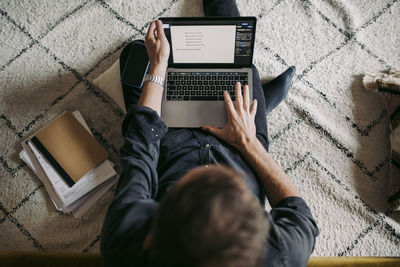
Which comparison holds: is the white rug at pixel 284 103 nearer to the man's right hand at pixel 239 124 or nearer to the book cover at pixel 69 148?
the book cover at pixel 69 148

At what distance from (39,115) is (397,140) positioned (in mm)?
1516

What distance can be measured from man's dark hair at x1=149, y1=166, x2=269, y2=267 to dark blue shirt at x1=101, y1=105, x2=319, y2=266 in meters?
0.16

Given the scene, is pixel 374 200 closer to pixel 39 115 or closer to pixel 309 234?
pixel 309 234

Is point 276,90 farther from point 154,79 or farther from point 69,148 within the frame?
point 69,148

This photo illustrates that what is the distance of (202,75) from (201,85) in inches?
1.5

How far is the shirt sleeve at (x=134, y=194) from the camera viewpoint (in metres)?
0.69

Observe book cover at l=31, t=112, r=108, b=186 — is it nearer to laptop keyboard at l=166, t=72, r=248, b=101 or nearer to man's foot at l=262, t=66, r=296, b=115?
laptop keyboard at l=166, t=72, r=248, b=101

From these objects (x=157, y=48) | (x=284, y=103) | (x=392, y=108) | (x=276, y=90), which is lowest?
(x=392, y=108)

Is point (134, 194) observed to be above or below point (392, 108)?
above

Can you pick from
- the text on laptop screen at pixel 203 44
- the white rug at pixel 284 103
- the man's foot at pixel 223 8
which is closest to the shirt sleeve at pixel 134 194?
the text on laptop screen at pixel 203 44

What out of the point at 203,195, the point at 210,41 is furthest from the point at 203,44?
the point at 203,195

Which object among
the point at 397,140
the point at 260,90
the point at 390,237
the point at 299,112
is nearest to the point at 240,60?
the point at 260,90

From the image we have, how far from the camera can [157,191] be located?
92 centimetres

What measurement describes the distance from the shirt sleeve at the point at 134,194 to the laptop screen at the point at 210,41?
0.27 meters
